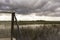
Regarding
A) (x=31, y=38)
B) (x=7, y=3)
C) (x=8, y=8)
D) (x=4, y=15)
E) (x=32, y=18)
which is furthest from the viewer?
(x=31, y=38)

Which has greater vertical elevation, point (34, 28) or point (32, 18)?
point (32, 18)

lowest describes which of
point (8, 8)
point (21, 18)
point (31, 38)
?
point (31, 38)

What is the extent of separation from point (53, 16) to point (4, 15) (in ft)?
3.37

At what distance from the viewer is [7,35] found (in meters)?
2.61

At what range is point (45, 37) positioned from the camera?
3148 mm

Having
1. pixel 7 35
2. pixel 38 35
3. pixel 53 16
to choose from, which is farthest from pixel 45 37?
pixel 7 35

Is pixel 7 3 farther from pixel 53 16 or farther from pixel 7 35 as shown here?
pixel 53 16

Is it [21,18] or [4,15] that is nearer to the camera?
[4,15]

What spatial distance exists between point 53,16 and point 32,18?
452 millimetres

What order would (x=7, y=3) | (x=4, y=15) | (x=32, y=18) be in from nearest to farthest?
1. (x=7, y=3)
2. (x=4, y=15)
3. (x=32, y=18)

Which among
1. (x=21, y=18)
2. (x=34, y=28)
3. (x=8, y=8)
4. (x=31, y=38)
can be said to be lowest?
(x=31, y=38)

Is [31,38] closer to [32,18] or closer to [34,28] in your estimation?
[34,28]

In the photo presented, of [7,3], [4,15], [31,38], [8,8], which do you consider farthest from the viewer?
[31,38]

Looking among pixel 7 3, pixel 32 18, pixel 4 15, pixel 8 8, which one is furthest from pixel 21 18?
pixel 7 3
